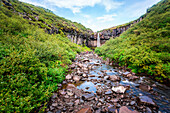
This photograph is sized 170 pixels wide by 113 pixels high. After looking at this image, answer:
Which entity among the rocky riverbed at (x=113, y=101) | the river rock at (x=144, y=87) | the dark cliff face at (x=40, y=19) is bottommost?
the rocky riverbed at (x=113, y=101)

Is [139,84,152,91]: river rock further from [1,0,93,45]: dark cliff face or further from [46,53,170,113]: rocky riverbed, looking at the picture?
[1,0,93,45]: dark cliff face

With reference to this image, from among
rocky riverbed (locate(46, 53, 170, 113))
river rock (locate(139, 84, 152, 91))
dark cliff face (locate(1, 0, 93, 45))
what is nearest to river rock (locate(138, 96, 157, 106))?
rocky riverbed (locate(46, 53, 170, 113))

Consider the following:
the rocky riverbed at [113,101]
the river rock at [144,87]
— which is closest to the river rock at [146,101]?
the rocky riverbed at [113,101]

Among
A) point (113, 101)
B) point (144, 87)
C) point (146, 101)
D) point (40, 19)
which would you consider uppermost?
point (40, 19)

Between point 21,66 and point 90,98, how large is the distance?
4523 mm

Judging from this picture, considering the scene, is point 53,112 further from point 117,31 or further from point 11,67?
point 117,31

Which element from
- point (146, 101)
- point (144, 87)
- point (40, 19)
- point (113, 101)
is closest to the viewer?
point (146, 101)

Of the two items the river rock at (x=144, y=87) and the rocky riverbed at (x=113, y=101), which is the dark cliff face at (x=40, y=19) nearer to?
the rocky riverbed at (x=113, y=101)

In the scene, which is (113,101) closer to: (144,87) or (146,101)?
(146,101)

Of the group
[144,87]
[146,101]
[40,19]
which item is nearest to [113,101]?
[146,101]

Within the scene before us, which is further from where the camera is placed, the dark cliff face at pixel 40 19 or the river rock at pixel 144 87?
the dark cliff face at pixel 40 19

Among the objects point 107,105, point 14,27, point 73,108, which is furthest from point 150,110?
point 14,27

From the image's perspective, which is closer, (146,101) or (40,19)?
(146,101)

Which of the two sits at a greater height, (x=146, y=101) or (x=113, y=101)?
(x=146, y=101)
